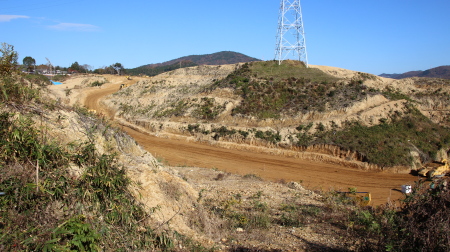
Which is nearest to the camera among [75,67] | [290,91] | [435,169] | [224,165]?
[435,169]

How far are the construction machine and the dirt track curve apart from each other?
30.4 inches

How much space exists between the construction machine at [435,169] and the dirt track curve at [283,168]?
30.4 inches

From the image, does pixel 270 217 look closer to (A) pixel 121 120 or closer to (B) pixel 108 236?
(B) pixel 108 236

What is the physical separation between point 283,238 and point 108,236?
3.61 metres

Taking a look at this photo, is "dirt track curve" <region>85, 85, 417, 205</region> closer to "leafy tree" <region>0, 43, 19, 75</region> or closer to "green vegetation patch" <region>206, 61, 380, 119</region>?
"green vegetation patch" <region>206, 61, 380, 119</region>

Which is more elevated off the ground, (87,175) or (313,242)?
(87,175)

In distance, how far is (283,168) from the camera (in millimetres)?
21516

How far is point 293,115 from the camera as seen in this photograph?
1074 inches

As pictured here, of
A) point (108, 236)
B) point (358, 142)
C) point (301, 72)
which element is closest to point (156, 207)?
point (108, 236)

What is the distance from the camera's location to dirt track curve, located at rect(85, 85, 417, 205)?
1842cm

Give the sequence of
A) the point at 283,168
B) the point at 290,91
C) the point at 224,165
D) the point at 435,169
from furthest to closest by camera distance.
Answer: the point at 290,91
the point at 224,165
the point at 283,168
the point at 435,169

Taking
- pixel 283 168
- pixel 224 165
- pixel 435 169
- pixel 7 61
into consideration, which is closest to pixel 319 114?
pixel 283 168

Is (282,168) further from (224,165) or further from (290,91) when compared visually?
(290,91)

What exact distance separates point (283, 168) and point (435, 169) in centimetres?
924
